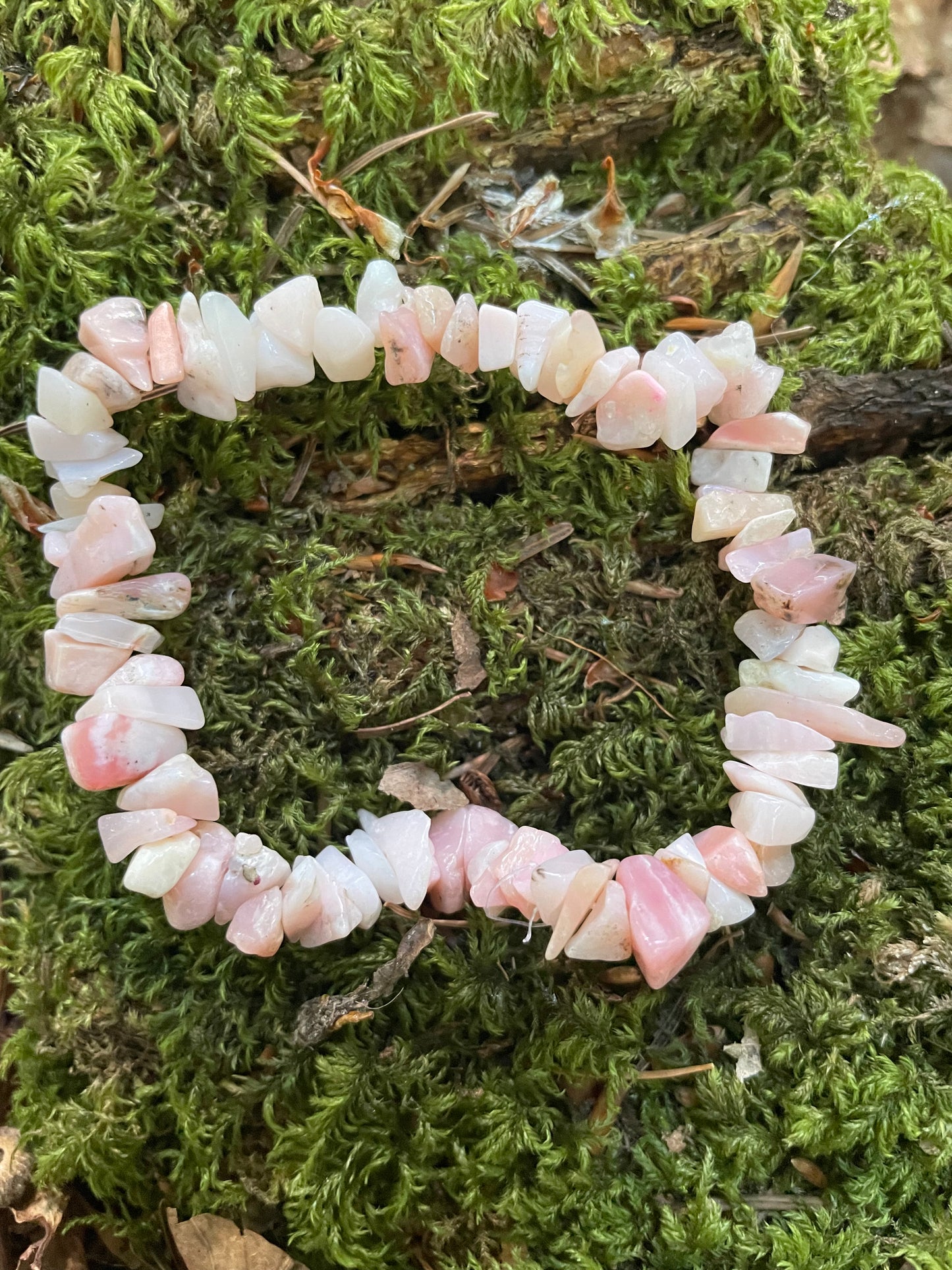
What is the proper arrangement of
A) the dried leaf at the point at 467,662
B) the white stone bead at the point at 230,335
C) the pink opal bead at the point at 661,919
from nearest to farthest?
1. the pink opal bead at the point at 661,919
2. the white stone bead at the point at 230,335
3. the dried leaf at the point at 467,662

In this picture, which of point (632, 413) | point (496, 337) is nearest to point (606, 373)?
point (632, 413)

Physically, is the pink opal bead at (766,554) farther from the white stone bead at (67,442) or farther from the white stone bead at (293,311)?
the white stone bead at (67,442)

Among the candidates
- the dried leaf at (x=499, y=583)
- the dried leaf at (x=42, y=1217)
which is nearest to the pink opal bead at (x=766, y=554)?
the dried leaf at (x=499, y=583)

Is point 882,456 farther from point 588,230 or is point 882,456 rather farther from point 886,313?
point 588,230

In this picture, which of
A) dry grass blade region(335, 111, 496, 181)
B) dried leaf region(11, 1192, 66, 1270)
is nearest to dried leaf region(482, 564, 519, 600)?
dry grass blade region(335, 111, 496, 181)

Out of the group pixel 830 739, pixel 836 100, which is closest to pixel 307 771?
pixel 830 739

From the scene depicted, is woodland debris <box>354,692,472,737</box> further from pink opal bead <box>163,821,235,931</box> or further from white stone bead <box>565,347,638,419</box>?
white stone bead <box>565,347,638,419</box>
